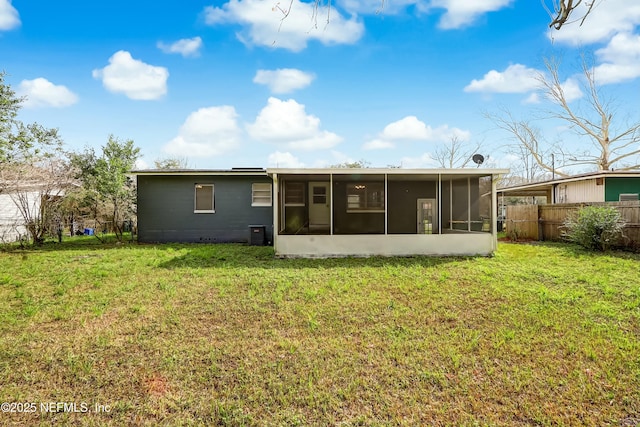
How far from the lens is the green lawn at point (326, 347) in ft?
11.3

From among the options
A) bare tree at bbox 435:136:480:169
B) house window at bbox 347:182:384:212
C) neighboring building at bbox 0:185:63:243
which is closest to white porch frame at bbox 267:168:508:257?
house window at bbox 347:182:384:212

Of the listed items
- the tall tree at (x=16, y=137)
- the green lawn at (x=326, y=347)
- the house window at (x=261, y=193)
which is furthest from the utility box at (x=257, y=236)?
the tall tree at (x=16, y=137)

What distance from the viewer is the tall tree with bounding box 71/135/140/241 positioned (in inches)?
631

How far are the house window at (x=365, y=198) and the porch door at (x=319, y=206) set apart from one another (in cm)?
124

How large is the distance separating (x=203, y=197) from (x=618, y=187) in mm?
15156

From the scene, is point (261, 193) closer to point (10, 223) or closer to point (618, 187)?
point (10, 223)

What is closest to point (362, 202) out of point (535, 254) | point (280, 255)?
point (280, 255)

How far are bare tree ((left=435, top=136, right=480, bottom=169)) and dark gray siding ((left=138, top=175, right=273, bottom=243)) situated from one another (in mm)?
25038

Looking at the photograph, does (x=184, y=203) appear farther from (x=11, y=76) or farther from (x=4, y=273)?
(x=11, y=76)

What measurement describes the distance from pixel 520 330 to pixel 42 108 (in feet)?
62.0

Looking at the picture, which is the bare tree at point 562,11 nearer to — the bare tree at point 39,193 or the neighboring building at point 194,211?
the neighboring building at point 194,211

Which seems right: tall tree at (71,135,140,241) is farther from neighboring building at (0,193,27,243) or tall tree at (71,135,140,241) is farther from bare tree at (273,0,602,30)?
bare tree at (273,0,602,30)

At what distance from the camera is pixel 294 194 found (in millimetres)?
13852

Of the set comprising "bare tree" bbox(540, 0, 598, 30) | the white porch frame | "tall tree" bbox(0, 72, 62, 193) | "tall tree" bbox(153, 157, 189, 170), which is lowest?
the white porch frame
